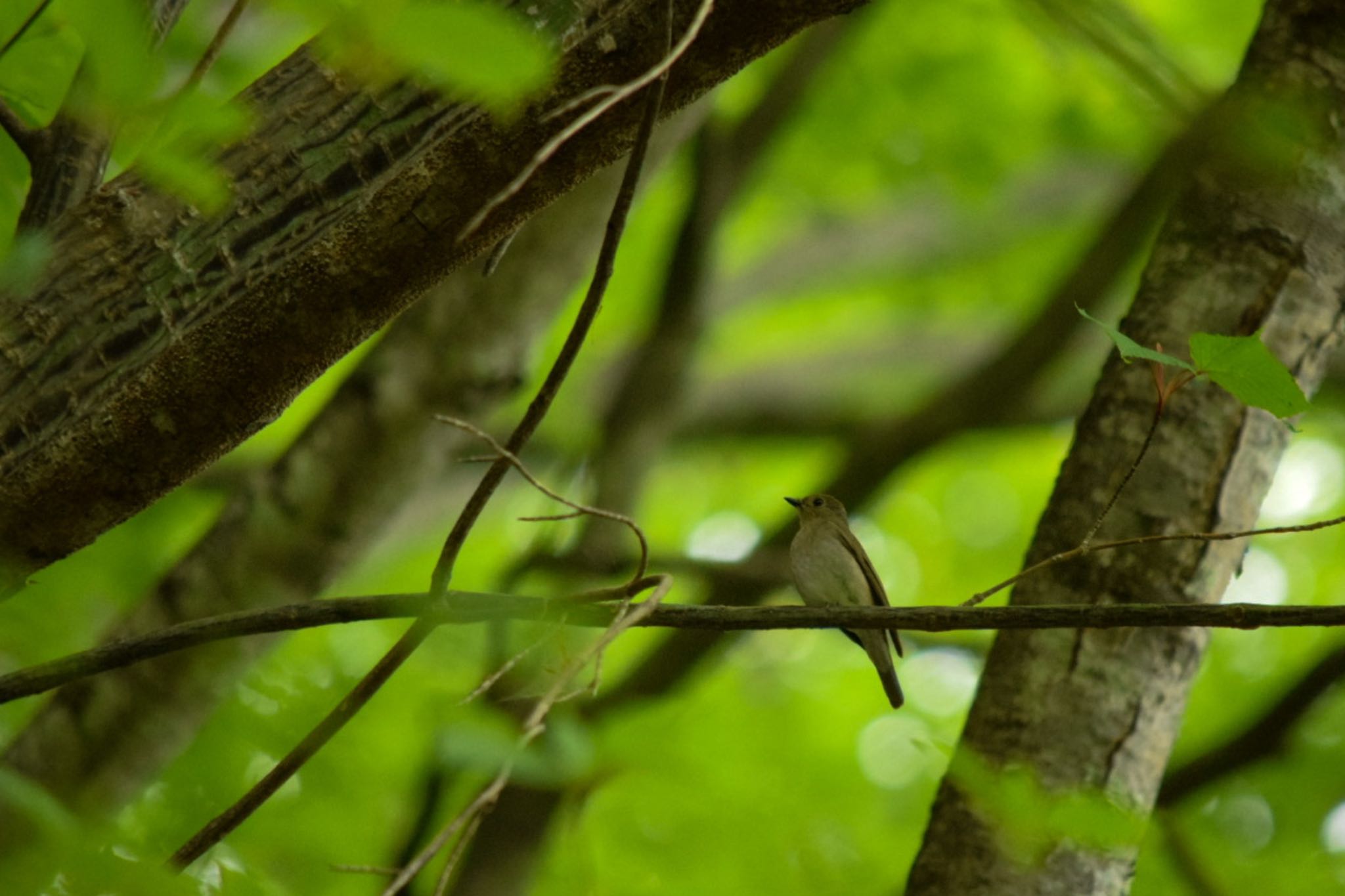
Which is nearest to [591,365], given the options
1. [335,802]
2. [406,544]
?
[406,544]

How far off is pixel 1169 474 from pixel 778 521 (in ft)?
9.96

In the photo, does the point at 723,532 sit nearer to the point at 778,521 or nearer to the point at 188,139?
the point at 778,521

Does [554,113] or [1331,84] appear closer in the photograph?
[554,113]

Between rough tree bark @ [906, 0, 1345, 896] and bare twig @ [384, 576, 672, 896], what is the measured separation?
3.89ft

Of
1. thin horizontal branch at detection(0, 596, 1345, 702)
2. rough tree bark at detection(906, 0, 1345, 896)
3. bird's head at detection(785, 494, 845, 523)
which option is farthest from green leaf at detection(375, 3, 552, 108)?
bird's head at detection(785, 494, 845, 523)

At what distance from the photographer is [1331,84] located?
2934 mm

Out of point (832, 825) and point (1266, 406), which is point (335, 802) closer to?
point (832, 825)

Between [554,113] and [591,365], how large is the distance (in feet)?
19.3

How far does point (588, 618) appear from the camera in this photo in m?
1.85

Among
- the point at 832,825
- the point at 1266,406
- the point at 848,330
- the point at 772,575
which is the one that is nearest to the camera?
the point at 1266,406

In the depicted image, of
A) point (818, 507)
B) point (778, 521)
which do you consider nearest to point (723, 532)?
point (778, 521)

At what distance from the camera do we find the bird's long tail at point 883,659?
3.61 m

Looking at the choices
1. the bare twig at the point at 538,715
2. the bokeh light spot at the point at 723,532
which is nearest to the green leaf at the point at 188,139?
the bare twig at the point at 538,715

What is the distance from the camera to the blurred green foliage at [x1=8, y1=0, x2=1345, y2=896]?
7.19 ft
